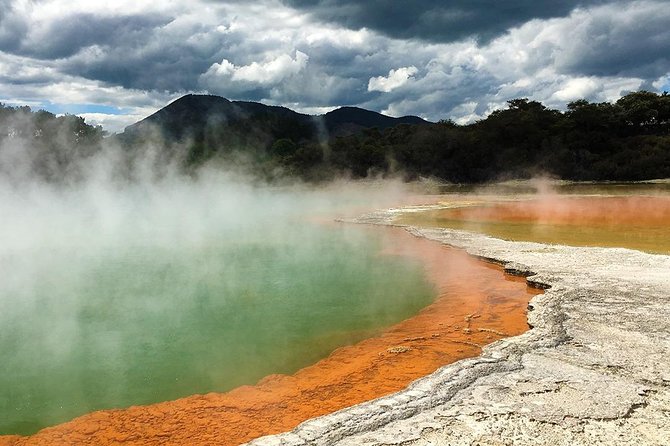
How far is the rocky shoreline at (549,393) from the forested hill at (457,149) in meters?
26.8

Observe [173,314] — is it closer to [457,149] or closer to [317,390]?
[317,390]

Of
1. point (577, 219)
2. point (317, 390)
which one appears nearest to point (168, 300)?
point (317, 390)

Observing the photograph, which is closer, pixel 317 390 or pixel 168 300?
pixel 317 390

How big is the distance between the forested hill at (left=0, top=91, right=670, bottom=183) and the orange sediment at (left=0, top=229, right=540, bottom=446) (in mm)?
25224

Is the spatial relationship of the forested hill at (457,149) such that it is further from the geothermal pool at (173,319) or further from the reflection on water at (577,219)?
the geothermal pool at (173,319)

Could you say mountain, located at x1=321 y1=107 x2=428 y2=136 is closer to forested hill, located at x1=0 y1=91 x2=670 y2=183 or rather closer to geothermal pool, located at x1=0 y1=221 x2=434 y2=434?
forested hill, located at x1=0 y1=91 x2=670 y2=183

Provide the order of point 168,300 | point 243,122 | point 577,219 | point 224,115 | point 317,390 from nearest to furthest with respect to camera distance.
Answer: point 317,390 < point 168,300 < point 577,219 < point 243,122 < point 224,115

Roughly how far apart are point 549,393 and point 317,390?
1.82m

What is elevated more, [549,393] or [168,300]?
[549,393]

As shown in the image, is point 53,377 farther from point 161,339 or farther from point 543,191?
point 543,191

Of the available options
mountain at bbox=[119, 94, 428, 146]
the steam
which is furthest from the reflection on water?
mountain at bbox=[119, 94, 428, 146]

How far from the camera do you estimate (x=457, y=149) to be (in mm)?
38719

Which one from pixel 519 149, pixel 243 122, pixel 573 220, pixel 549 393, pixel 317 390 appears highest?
pixel 243 122

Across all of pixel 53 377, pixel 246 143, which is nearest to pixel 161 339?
pixel 53 377
